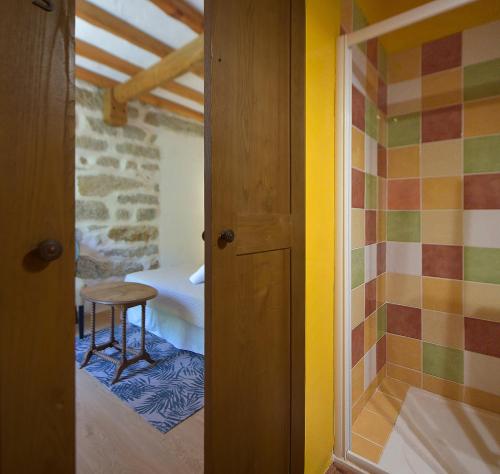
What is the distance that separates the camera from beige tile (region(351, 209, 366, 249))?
1.47m

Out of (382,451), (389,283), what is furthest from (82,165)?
(382,451)

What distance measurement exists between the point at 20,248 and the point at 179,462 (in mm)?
1418

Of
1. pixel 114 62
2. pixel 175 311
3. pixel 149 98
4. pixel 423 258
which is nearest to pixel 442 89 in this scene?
pixel 423 258

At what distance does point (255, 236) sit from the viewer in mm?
857

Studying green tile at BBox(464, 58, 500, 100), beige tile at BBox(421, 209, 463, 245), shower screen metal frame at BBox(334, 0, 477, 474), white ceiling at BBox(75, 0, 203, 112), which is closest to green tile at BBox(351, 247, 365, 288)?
shower screen metal frame at BBox(334, 0, 477, 474)

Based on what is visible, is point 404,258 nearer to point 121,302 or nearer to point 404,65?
point 404,65

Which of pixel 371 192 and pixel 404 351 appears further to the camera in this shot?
pixel 404 351

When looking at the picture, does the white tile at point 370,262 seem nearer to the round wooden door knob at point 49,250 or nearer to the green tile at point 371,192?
the green tile at point 371,192

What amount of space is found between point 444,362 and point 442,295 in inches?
16.1

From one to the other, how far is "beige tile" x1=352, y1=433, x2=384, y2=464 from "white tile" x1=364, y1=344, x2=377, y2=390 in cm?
30

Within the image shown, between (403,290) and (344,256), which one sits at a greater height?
(344,256)

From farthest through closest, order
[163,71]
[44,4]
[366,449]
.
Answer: [163,71] → [366,449] → [44,4]

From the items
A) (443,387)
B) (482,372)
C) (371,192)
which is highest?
(371,192)

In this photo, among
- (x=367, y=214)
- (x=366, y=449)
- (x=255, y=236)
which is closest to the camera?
(x=255, y=236)
